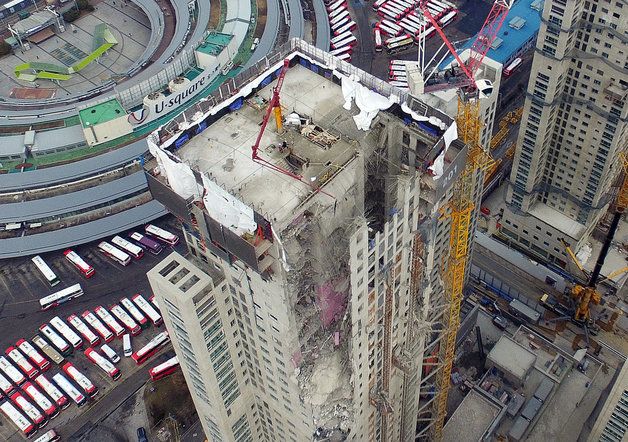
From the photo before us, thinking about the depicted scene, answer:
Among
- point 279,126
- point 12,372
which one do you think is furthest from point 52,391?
point 279,126

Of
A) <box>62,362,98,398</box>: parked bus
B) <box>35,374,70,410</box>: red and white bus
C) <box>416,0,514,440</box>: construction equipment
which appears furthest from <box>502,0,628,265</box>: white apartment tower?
<box>35,374,70,410</box>: red and white bus

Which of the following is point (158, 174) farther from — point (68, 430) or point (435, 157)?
point (68, 430)

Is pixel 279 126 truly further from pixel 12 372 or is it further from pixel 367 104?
pixel 12 372

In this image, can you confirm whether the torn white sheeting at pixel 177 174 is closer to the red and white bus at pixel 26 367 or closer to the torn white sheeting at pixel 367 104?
the torn white sheeting at pixel 367 104

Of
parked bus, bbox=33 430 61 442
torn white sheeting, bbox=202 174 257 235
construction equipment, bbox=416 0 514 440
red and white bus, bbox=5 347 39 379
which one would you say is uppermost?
torn white sheeting, bbox=202 174 257 235

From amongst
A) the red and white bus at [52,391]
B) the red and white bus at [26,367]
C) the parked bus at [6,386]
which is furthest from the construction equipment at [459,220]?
the parked bus at [6,386]

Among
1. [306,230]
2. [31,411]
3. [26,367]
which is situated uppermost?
[306,230]

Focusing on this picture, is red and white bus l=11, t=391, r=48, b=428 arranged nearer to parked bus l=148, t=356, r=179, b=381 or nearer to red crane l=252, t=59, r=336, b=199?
parked bus l=148, t=356, r=179, b=381
